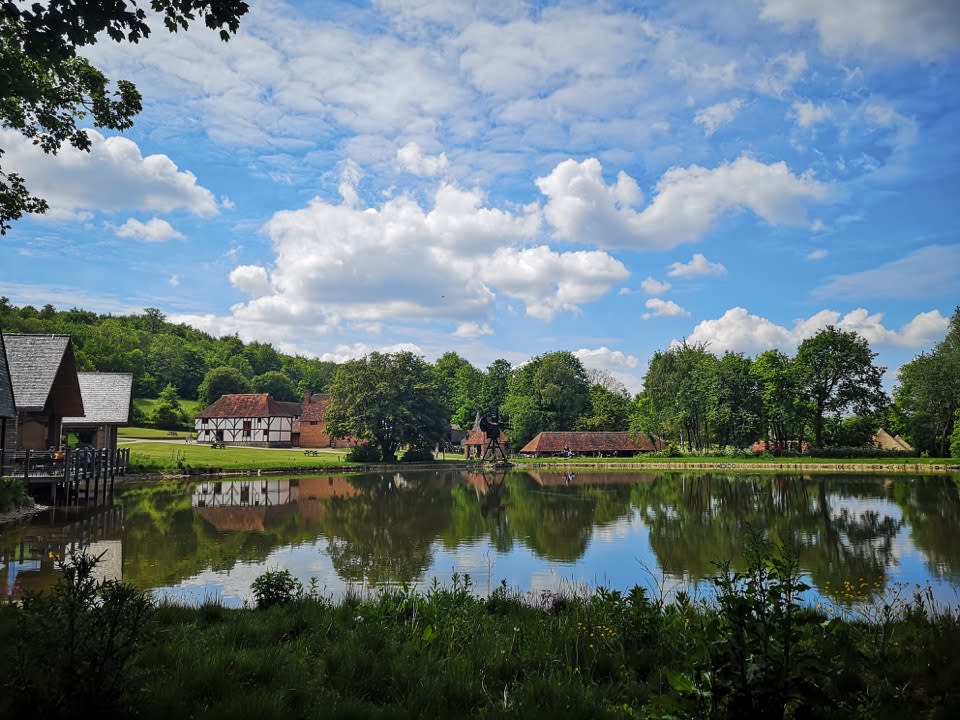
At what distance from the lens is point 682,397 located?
7150cm

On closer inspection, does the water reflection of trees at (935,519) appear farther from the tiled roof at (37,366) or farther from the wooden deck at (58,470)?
the tiled roof at (37,366)

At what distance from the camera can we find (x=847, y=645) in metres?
6.38

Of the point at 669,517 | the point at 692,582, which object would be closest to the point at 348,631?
the point at 692,582

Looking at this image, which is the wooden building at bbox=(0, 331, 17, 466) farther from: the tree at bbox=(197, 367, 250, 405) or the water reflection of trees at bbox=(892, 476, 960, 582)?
the tree at bbox=(197, 367, 250, 405)

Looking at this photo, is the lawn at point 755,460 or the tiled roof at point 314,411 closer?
the lawn at point 755,460

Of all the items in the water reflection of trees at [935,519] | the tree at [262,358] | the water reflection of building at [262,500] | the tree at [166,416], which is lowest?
the water reflection of building at [262,500]

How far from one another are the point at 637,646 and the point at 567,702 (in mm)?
2339

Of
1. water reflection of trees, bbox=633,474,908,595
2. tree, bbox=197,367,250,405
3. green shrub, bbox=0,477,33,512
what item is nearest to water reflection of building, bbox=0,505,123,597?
green shrub, bbox=0,477,33,512

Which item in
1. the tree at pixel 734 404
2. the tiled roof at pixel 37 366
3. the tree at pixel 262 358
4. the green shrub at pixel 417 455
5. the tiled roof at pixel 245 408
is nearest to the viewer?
the tiled roof at pixel 37 366

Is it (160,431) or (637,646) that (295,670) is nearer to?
(637,646)

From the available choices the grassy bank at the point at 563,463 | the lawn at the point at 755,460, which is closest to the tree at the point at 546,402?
the lawn at the point at 755,460

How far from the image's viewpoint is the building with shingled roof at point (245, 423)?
81.9m

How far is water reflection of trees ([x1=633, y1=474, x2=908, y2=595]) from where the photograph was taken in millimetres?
14344

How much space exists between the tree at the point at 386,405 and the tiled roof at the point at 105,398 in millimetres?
23943
